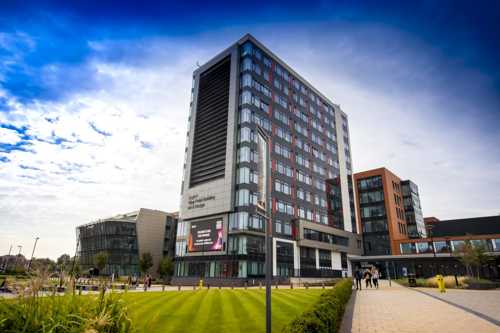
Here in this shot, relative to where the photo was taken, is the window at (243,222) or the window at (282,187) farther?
the window at (282,187)

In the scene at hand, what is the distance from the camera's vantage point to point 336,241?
241 ft

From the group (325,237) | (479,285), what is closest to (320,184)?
(325,237)

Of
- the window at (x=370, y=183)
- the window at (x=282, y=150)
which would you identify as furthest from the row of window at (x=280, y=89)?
the window at (x=370, y=183)

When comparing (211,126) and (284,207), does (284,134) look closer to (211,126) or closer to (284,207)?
(211,126)

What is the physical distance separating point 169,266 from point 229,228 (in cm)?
2964

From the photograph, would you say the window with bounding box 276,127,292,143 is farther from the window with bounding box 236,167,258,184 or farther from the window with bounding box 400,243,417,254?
the window with bounding box 400,243,417,254

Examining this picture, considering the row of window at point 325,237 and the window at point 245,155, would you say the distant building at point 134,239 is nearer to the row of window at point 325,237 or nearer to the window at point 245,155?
the row of window at point 325,237

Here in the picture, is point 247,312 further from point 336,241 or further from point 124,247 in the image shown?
point 124,247

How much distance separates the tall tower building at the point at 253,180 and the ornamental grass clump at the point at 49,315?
44.4m

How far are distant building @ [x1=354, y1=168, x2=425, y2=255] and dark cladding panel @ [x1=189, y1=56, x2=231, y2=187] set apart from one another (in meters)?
51.8

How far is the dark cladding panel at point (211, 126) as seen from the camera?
60219 mm

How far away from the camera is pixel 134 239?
310 feet

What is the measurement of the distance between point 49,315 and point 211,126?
201 ft

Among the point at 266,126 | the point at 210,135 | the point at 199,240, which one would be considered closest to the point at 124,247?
the point at 199,240
